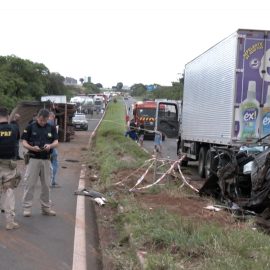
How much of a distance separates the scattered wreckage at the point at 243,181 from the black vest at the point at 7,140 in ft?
12.4

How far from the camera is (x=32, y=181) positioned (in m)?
9.34

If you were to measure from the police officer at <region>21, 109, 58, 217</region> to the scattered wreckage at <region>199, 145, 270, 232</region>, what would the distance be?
10.1ft

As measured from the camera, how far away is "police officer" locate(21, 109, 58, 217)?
30.5ft

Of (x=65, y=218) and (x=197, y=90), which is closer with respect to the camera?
(x=65, y=218)

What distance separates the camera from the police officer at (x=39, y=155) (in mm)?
9305

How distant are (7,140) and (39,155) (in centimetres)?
93

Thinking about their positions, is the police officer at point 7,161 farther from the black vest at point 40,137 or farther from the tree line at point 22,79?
the tree line at point 22,79

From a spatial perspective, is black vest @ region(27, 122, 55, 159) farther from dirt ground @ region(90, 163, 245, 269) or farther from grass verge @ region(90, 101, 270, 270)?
grass verge @ region(90, 101, 270, 270)

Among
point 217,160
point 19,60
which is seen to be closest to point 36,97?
point 19,60

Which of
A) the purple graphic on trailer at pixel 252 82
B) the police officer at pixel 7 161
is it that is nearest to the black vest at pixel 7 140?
the police officer at pixel 7 161

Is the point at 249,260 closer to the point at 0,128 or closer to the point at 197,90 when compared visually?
the point at 0,128

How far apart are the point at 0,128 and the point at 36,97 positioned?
309ft

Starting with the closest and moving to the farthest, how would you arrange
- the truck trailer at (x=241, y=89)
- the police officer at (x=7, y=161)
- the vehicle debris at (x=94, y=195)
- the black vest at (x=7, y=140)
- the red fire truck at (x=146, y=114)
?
the police officer at (x=7, y=161), the black vest at (x=7, y=140), the vehicle debris at (x=94, y=195), the truck trailer at (x=241, y=89), the red fire truck at (x=146, y=114)

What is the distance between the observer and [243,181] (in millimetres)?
10078
